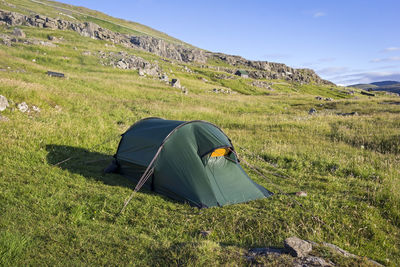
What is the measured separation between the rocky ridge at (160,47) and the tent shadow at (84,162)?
72470 millimetres

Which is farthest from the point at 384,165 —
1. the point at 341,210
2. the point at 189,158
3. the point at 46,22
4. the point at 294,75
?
the point at 294,75

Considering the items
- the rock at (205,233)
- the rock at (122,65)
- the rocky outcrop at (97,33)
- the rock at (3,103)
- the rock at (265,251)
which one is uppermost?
the rocky outcrop at (97,33)

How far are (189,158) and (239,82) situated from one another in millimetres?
72312

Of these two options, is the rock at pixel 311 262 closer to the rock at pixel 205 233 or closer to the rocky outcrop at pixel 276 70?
the rock at pixel 205 233

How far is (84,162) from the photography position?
39.4 feet

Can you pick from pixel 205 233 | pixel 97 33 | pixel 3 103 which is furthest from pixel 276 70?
pixel 205 233

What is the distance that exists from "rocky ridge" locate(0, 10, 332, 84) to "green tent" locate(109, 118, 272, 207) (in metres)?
76.4

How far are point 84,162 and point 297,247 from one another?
930cm

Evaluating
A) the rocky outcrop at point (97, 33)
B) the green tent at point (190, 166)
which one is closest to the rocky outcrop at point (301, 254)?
the green tent at point (190, 166)

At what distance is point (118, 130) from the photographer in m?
17.2

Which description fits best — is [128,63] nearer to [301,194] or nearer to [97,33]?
[97,33]

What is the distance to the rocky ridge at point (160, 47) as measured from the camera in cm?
7325

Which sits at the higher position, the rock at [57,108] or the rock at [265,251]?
the rock at [57,108]

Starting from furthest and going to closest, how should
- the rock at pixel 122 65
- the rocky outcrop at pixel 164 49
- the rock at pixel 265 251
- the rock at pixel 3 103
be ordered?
1. the rocky outcrop at pixel 164 49
2. the rock at pixel 122 65
3. the rock at pixel 3 103
4. the rock at pixel 265 251
